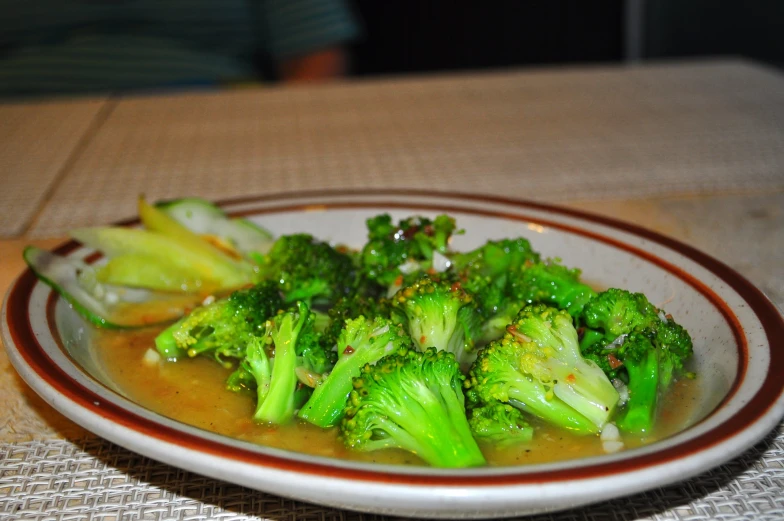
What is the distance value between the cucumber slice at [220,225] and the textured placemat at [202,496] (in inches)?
20.5

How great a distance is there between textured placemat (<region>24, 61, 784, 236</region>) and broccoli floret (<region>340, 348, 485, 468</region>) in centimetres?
105

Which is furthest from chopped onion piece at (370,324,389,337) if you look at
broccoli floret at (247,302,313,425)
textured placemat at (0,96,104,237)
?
textured placemat at (0,96,104,237)

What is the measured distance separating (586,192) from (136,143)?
131cm

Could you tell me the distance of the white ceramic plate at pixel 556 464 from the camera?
70 cm

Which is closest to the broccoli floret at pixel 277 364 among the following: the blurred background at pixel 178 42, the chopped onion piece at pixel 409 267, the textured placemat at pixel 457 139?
the chopped onion piece at pixel 409 267

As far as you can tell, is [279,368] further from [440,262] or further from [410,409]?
[440,262]

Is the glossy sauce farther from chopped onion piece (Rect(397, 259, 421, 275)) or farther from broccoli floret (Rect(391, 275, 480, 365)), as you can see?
chopped onion piece (Rect(397, 259, 421, 275))

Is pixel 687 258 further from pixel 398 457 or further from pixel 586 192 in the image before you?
pixel 586 192

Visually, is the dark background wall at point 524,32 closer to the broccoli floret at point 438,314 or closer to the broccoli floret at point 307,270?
the broccoli floret at point 307,270

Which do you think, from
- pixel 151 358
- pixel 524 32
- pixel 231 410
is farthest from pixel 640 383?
pixel 524 32

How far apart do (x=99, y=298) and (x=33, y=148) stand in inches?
48.0

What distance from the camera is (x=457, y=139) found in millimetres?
2330

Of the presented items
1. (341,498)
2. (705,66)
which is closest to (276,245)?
(341,498)

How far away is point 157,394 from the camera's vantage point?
3.40 ft
